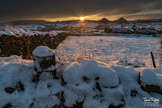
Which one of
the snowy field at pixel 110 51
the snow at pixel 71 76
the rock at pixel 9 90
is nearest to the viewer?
the rock at pixel 9 90

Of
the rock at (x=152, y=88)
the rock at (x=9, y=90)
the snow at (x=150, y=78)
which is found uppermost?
the snow at (x=150, y=78)

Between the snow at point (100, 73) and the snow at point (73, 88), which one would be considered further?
the snow at point (100, 73)

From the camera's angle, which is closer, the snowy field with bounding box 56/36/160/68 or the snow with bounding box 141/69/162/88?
the snow with bounding box 141/69/162/88

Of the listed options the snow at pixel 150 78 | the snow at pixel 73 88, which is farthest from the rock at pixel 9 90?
the snow at pixel 150 78

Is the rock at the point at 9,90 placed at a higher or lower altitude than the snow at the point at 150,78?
lower

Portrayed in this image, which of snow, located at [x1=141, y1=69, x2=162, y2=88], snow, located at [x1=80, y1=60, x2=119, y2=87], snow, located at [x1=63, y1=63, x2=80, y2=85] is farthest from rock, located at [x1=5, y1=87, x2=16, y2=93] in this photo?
snow, located at [x1=141, y1=69, x2=162, y2=88]

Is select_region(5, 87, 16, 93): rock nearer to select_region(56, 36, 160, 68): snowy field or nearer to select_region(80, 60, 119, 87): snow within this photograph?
select_region(80, 60, 119, 87): snow

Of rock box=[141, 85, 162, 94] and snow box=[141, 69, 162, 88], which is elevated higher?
snow box=[141, 69, 162, 88]

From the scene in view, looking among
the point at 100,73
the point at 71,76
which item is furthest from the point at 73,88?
the point at 100,73

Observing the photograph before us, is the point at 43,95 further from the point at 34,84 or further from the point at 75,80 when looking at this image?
the point at 75,80

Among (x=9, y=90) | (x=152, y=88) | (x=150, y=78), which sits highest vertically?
(x=150, y=78)

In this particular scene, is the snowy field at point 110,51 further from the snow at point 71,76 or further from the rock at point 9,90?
the rock at point 9,90

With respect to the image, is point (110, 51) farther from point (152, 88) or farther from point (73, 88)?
point (73, 88)

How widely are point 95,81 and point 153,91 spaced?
1.46m
